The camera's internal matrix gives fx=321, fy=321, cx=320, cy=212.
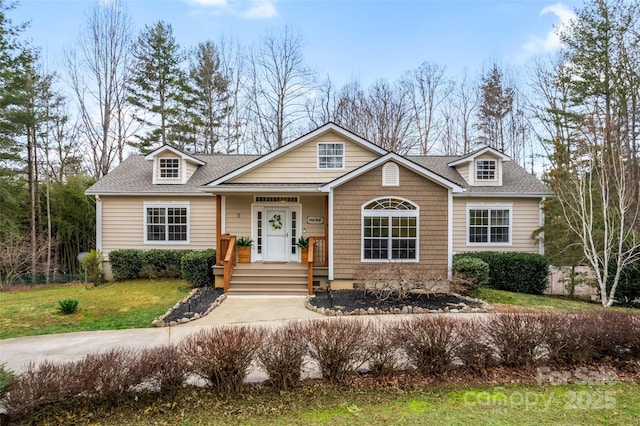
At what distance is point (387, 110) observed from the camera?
22969 millimetres

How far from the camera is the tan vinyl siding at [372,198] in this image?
10578 millimetres

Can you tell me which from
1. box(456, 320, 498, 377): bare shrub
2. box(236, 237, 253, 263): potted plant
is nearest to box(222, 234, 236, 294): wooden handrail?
box(236, 237, 253, 263): potted plant

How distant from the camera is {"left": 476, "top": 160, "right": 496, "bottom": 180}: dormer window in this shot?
13.6 metres

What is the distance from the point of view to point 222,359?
408cm

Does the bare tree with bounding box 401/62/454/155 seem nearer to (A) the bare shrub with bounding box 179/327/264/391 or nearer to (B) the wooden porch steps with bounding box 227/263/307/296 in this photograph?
(B) the wooden porch steps with bounding box 227/263/307/296

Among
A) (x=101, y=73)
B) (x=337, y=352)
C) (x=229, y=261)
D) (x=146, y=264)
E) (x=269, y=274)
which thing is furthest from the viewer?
(x=101, y=73)

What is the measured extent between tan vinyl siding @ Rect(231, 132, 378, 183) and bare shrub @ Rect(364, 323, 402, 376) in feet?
27.0

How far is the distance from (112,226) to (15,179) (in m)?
8.28

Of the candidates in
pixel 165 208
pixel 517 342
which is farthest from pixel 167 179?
pixel 517 342

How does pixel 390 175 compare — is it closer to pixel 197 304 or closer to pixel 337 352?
pixel 197 304

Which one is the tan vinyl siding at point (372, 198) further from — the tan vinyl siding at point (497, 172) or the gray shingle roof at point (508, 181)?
the tan vinyl siding at point (497, 172)

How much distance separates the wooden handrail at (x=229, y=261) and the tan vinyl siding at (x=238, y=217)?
1.19 meters

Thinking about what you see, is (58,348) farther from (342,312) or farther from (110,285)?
(110,285)

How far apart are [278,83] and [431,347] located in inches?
800
